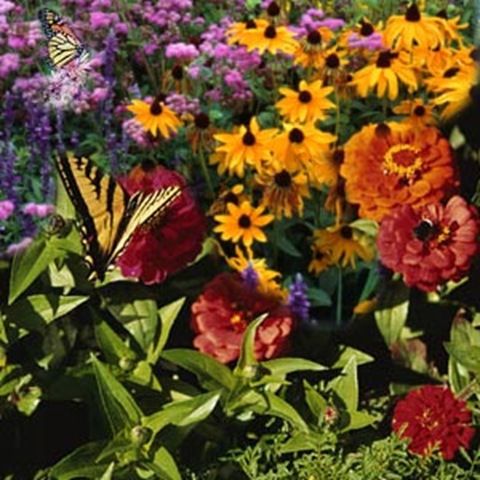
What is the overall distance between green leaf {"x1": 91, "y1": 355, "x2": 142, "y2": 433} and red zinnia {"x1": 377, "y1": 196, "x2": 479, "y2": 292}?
16.8 inches

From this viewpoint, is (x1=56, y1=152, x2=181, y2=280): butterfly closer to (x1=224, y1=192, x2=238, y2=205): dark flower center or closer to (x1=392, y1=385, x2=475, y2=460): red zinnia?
(x1=224, y1=192, x2=238, y2=205): dark flower center

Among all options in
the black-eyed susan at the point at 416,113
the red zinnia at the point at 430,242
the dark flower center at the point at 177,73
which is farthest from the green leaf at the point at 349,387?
the dark flower center at the point at 177,73

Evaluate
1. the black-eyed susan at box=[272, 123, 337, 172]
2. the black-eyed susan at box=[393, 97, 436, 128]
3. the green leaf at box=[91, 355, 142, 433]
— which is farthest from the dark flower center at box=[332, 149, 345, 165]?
the green leaf at box=[91, 355, 142, 433]

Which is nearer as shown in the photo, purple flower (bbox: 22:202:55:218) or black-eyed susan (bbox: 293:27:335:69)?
purple flower (bbox: 22:202:55:218)

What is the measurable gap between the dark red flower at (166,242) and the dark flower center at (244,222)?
0.59 feet

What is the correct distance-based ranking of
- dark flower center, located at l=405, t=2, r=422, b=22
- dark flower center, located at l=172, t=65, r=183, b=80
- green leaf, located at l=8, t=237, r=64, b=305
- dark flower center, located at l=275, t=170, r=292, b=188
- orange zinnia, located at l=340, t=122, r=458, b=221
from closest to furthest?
green leaf, located at l=8, t=237, r=64, b=305 < orange zinnia, located at l=340, t=122, r=458, b=221 < dark flower center, located at l=275, t=170, r=292, b=188 < dark flower center, located at l=405, t=2, r=422, b=22 < dark flower center, located at l=172, t=65, r=183, b=80

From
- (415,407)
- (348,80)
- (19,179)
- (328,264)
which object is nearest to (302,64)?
(348,80)

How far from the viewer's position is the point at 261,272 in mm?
2344

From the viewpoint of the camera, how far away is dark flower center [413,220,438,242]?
6.98 feet

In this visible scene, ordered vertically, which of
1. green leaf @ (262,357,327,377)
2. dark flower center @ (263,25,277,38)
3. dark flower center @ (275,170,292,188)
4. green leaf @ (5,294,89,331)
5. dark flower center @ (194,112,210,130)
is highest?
dark flower center @ (263,25,277,38)

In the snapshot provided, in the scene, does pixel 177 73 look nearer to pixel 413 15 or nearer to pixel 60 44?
pixel 60 44

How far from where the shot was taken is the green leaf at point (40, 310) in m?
2.15

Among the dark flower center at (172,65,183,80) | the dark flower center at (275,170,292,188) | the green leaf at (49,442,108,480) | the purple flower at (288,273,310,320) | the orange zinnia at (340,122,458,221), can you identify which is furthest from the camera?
the dark flower center at (172,65,183,80)

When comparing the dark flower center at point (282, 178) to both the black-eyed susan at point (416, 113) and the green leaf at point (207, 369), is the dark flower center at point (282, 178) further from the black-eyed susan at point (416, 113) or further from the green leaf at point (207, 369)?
the green leaf at point (207, 369)
